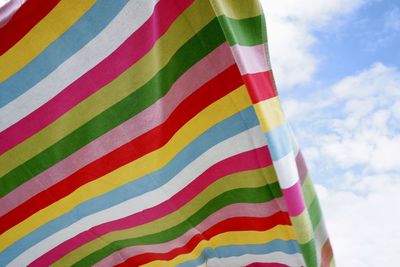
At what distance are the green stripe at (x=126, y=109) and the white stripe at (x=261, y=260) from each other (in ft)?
1.74

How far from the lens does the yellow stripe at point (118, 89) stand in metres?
0.95

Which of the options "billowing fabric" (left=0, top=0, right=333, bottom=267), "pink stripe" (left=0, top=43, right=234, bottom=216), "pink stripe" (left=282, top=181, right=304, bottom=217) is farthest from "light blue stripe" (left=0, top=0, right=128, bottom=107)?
"pink stripe" (left=282, top=181, right=304, bottom=217)

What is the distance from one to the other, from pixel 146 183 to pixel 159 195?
5 centimetres

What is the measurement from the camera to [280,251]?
1.18 m

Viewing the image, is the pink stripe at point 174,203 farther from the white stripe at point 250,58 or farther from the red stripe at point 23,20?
the red stripe at point 23,20

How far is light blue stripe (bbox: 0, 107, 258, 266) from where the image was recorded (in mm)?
1011

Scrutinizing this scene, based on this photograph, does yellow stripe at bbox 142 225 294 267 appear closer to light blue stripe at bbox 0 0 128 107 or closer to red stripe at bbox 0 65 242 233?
red stripe at bbox 0 65 242 233

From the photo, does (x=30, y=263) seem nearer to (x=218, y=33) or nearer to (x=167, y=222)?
(x=167, y=222)

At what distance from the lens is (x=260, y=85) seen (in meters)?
0.90

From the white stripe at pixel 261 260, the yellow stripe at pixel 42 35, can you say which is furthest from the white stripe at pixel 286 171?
the yellow stripe at pixel 42 35

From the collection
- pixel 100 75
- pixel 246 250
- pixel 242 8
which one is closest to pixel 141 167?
pixel 100 75

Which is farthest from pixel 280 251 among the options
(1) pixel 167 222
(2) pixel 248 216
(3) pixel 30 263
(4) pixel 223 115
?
(3) pixel 30 263

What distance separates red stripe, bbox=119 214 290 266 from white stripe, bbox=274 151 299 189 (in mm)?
230

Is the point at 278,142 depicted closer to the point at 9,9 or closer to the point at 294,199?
the point at 294,199
